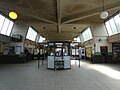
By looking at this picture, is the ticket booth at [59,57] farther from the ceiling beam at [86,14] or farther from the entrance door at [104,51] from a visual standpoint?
the entrance door at [104,51]

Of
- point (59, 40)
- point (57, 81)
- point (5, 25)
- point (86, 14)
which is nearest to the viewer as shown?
point (57, 81)

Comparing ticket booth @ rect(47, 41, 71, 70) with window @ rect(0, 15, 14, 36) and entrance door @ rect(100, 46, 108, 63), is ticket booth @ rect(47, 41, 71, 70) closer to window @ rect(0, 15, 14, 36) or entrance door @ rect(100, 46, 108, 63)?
window @ rect(0, 15, 14, 36)

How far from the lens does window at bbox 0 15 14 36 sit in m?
17.2

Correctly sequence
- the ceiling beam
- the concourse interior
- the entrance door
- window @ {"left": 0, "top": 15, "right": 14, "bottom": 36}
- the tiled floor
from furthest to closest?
the entrance door → window @ {"left": 0, "top": 15, "right": 14, "bottom": 36} → the ceiling beam → the concourse interior → the tiled floor

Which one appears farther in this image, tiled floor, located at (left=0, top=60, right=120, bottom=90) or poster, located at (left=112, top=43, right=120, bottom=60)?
poster, located at (left=112, top=43, right=120, bottom=60)

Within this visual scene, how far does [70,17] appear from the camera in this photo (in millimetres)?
17219

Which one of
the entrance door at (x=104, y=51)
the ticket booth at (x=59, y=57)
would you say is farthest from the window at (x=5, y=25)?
the entrance door at (x=104, y=51)

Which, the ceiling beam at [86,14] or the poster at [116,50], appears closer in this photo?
the ceiling beam at [86,14]

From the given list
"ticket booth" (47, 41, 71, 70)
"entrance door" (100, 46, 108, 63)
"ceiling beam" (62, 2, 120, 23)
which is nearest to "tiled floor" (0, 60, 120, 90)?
"ticket booth" (47, 41, 71, 70)

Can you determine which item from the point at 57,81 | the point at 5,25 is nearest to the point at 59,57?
the point at 57,81

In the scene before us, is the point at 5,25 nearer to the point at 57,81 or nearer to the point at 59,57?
the point at 59,57

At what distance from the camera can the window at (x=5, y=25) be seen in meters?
17.2

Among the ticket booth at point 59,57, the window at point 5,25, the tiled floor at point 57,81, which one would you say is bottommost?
the tiled floor at point 57,81

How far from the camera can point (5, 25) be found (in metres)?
18.2
